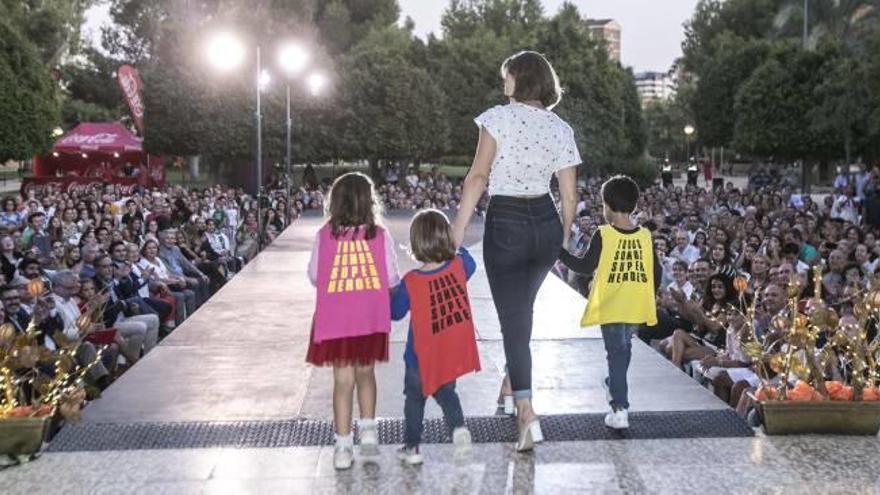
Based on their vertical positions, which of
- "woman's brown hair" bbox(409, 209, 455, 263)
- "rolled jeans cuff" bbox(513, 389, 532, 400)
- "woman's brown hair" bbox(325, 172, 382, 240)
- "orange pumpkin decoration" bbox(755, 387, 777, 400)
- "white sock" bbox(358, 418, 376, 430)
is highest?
"woman's brown hair" bbox(325, 172, 382, 240)

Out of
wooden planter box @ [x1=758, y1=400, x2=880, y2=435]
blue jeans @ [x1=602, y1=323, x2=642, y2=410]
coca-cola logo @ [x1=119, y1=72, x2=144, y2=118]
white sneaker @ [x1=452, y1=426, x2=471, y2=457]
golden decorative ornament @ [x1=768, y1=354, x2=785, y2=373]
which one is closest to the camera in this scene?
white sneaker @ [x1=452, y1=426, x2=471, y2=457]

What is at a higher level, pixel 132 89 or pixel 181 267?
pixel 132 89

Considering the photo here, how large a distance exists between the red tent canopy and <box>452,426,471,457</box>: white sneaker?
41.5 meters

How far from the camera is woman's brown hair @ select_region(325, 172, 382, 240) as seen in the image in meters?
4.71

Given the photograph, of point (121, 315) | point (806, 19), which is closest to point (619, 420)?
point (121, 315)

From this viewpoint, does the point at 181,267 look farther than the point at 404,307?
Yes

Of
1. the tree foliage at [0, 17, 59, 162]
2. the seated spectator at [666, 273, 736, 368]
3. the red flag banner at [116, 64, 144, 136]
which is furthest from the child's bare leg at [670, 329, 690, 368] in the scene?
the red flag banner at [116, 64, 144, 136]

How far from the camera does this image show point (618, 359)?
17.0 feet

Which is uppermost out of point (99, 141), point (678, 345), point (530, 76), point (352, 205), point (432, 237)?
point (99, 141)

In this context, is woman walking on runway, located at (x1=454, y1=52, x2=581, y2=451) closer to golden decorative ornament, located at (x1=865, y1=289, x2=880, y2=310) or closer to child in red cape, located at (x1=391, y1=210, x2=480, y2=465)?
child in red cape, located at (x1=391, y1=210, x2=480, y2=465)

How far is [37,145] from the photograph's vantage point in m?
36.6

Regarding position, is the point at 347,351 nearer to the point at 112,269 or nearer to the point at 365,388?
the point at 365,388

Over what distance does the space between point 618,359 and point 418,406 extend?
1.09 metres

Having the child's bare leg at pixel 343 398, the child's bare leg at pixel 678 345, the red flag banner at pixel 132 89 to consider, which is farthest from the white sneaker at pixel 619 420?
the red flag banner at pixel 132 89
